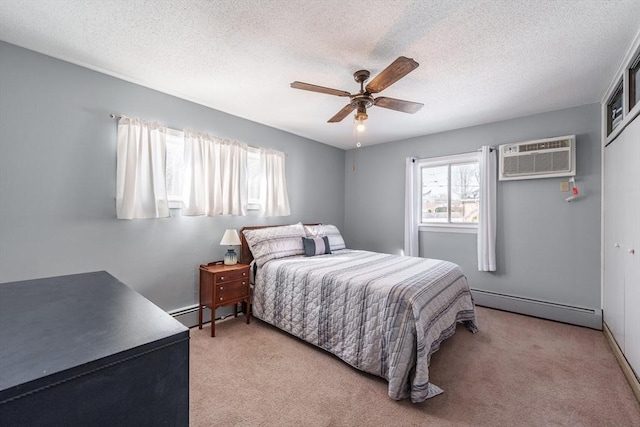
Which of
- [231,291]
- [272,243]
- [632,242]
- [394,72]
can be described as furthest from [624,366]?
[231,291]

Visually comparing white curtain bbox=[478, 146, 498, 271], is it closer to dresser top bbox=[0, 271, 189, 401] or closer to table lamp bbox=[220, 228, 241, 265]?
table lamp bbox=[220, 228, 241, 265]

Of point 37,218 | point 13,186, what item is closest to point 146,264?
point 37,218

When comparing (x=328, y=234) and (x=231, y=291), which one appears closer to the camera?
(x=231, y=291)

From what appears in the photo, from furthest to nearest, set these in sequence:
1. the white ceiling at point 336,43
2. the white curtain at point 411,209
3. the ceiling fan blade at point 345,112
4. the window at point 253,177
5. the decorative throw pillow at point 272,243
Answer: the white curtain at point 411,209 < the window at point 253,177 < the decorative throw pillow at point 272,243 < the ceiling fan blade at point 345,112 < the white ceiling at point 336,43

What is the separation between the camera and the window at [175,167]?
9.55 feet

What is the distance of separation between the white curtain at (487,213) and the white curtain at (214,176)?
122 inches

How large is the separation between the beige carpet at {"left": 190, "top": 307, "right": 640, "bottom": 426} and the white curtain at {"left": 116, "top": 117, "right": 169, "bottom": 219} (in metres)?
1.38

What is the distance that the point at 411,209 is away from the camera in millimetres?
4242

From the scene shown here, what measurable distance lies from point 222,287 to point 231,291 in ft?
0.40

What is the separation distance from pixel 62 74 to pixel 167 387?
284 cm

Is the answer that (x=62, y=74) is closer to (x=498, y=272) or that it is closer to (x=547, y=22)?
(x=547, y=22)

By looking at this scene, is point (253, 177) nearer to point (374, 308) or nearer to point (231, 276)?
point (231, 276)

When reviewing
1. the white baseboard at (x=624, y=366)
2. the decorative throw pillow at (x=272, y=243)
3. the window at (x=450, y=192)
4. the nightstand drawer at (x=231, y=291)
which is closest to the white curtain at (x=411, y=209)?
the window at (x=450, y=192)

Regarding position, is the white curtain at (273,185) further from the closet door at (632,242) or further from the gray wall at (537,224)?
the closet door at (632,242)
